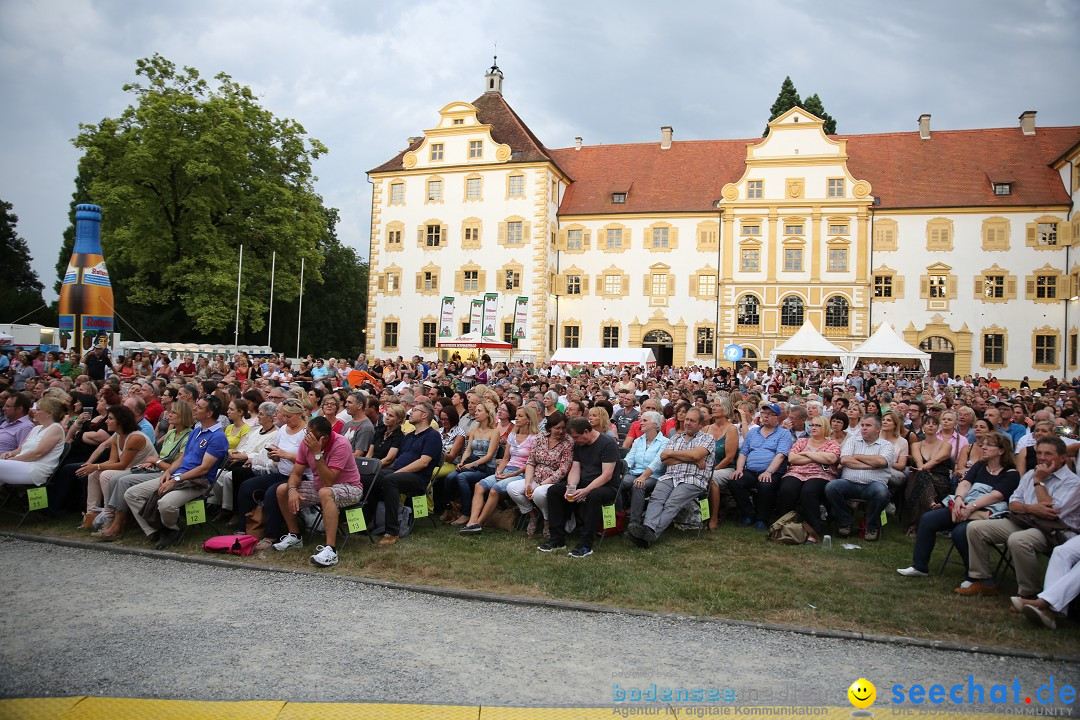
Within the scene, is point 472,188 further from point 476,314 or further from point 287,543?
point 287,543

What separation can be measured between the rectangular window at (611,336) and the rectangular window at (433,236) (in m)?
10.5

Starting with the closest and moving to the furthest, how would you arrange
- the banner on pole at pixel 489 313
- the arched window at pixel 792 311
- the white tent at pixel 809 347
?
1. the banner on pole at pixel 489 313
2. the white tent at pixel 809 347
3. the arched window at pixel 792 311

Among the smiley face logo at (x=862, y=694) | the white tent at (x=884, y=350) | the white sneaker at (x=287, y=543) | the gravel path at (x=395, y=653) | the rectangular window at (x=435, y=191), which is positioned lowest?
the gravel path at (x=395, y=653)

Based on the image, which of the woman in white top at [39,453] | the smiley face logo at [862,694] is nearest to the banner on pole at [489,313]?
the woman in white top at [39,453]

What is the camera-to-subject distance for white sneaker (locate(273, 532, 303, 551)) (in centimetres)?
729

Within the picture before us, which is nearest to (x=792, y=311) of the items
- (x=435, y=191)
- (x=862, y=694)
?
(x=435, y=191)

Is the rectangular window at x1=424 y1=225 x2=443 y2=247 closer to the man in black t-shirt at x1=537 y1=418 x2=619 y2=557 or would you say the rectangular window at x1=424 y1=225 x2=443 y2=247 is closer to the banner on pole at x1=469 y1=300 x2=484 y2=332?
the banner on pole at x1=469 y1=300 x2=484 y2=332

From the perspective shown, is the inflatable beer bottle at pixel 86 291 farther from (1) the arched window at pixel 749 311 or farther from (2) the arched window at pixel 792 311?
(2) the arched window at pixel 792 311

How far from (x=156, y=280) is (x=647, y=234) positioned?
24.6 meters

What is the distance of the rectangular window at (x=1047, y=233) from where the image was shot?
120 ft

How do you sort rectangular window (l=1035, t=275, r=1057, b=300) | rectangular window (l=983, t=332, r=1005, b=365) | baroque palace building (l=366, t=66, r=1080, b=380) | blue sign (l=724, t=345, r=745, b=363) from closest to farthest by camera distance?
blue sign (l=724, t=345, r=745, b=363), rectangular window (l=1035, t=275, r=1057, b=300), rectangular window (l=983, t=332, r=1005, b=365), baroque palace building (l=366, t=66, r=1080, b=380)

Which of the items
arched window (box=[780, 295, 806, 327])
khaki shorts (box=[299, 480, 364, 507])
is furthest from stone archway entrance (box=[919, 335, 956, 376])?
khaki shorts (box=[299, 480, 364, 507])

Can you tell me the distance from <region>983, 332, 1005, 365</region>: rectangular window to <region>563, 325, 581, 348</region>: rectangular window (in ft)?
67.6

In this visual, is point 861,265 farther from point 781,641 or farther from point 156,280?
point 781,641
